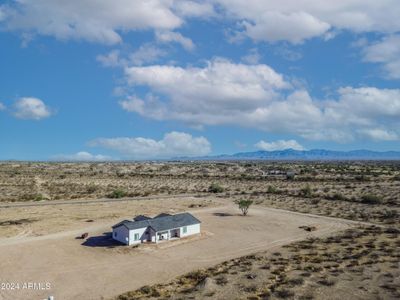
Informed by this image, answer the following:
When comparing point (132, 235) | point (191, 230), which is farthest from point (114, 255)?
point (191, 230)

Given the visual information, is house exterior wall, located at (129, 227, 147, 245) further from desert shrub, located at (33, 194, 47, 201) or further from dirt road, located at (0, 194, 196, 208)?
desert shrub, located at (33, 194, 47, 201)

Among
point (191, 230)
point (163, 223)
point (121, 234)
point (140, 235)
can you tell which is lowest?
point (191, 230)

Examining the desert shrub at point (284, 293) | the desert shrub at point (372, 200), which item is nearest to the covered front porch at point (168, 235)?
the desert shrub at point (284, 293)

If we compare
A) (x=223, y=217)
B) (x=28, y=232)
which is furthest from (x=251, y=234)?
(x=28, y=232)

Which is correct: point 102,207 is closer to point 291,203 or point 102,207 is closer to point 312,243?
point 291,203

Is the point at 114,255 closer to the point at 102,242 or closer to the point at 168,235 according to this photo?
the point at 102,242

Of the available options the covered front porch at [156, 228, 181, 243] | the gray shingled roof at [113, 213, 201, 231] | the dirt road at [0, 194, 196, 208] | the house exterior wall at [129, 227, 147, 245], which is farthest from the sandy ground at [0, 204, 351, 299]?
the dirt road at [0, 194, 196, 208]

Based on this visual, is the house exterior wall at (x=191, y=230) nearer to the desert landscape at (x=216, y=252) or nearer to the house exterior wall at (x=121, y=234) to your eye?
the desert landscape at (x=216, y=252)
